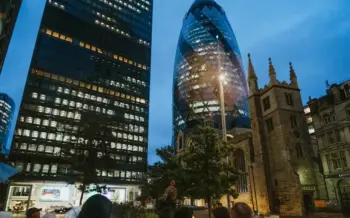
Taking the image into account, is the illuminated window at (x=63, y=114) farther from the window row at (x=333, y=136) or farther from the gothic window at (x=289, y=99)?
the window row at (x=333, y=136)

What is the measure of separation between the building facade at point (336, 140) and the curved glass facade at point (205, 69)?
81.1 m

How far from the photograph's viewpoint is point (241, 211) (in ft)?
13.7

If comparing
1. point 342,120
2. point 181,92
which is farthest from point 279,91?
point 181,92

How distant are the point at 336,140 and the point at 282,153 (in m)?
8.51

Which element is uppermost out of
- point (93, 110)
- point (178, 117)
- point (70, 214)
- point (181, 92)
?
point (181, 92)

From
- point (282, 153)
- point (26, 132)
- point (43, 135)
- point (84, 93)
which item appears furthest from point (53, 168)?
point (282, 153)

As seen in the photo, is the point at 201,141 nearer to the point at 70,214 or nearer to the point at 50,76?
the point at 70,214

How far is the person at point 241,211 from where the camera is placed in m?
4.10

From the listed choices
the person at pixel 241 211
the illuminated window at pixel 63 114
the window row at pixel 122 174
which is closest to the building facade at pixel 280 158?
the person at pixel 241 211

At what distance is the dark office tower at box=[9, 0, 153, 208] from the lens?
211 ft

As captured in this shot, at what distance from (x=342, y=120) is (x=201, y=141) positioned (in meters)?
27.3

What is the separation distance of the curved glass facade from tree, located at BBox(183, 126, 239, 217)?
9824 centimetres

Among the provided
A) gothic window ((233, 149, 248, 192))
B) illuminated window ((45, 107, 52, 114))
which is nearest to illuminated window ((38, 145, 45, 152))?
illuminated window ((45, 107, 52, 114))

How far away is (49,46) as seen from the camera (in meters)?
76.8
